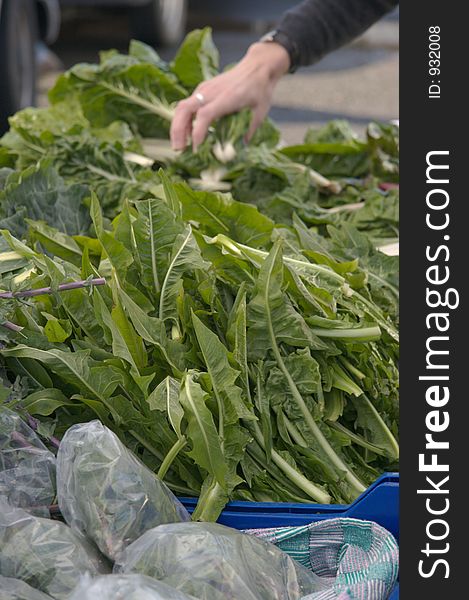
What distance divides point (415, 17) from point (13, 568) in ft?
3.25

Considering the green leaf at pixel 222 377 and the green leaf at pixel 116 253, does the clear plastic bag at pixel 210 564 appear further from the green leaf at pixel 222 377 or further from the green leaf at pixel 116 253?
the green leaf at pixel 116 253

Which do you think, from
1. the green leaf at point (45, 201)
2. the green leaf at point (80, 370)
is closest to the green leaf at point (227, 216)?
the green leaf at point (45, 201)

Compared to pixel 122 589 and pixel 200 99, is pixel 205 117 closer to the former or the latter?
pixel 200 99

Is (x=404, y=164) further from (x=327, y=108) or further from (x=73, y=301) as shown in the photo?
(x=327, y=108)

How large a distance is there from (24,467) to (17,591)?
0.30m

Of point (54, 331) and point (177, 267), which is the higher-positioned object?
point (177, 267)

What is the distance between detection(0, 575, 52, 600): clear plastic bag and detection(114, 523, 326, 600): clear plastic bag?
0.13 metres

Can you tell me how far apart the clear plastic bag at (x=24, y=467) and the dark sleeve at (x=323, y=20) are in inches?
68.3

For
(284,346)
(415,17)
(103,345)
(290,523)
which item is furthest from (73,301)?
(415,17)

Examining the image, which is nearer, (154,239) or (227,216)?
(154,239)

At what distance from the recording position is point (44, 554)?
1.40 meters

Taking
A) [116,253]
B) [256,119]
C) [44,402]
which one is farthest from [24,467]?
[256,119]

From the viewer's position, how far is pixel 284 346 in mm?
1880

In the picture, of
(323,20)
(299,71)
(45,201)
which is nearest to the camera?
(45,201)
